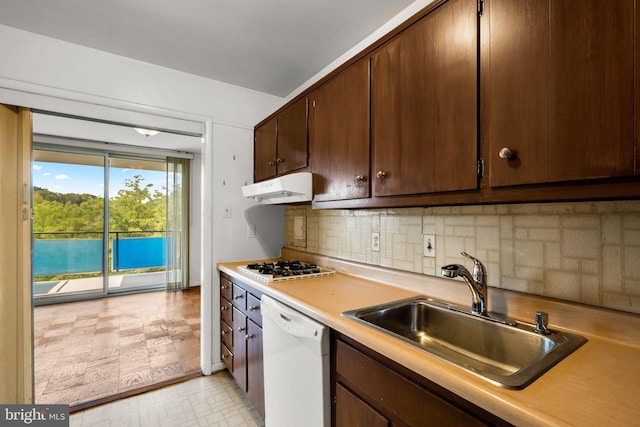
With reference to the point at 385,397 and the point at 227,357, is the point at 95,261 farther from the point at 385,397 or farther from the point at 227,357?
the point at 385,397

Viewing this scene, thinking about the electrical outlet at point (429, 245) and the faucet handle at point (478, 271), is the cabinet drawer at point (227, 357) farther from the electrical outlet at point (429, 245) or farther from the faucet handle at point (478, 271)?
the faucet handle at point (478, 271)

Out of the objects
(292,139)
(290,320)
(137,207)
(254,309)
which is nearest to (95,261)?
(137,207)

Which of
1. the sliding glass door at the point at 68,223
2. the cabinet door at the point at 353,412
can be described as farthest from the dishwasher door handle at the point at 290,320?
the sliding glass door at the point at 68,223

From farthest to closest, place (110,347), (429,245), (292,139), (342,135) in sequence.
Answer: (110,347) < (292,139) < (342,135) < (429,245)

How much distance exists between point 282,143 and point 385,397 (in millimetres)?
1773

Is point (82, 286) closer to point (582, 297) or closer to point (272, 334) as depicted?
point (272, 334)

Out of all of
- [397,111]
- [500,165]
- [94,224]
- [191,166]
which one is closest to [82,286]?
[94,224]

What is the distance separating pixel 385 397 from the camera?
36.5 inches

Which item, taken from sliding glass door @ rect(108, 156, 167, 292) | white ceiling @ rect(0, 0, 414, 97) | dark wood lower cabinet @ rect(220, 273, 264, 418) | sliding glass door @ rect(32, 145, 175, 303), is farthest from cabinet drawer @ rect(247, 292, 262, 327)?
sliding glass door @ rect(108, 156, 167, 292)

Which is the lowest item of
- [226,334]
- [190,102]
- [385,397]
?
[226,334]

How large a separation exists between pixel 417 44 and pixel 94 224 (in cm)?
526

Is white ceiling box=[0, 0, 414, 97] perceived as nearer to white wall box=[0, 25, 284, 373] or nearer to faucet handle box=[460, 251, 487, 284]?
white wall box=[0, 25, 284, 373]

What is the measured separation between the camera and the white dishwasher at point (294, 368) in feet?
3.83

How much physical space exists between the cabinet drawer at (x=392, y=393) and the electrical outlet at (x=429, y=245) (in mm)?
677
